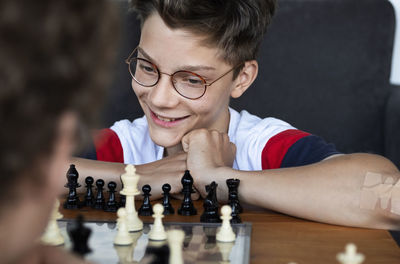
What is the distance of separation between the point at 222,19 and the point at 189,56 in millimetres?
153

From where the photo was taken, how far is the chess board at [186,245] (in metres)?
0.98

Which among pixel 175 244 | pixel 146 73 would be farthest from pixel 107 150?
pixel 175 244

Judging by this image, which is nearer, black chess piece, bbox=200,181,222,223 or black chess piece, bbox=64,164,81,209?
black chess piece, bbox=200,181,222,223

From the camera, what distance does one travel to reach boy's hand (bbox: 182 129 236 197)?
1472 millimetres

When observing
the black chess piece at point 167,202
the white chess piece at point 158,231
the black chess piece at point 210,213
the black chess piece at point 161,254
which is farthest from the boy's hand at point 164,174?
the black chess piece at point 161,254

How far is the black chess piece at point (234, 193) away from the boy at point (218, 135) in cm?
5

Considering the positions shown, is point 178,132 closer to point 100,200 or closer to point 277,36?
point 100,200

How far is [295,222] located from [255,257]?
27 cm

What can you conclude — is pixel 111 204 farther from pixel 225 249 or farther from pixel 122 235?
pixel 225 249

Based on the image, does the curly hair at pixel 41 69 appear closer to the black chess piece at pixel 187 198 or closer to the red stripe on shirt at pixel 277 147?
the black chess piece at pixel 187 198

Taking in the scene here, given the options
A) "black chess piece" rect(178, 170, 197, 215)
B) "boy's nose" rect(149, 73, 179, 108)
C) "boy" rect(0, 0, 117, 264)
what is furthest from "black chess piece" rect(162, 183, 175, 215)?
"boy" rect(0, 0, 117, 264)

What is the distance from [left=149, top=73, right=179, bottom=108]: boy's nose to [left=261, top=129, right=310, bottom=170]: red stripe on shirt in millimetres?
357

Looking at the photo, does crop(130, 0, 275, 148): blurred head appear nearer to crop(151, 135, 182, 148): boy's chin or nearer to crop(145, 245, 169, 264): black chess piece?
crop(151, 135, 182, 148): boy's chin

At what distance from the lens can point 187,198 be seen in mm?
1315
